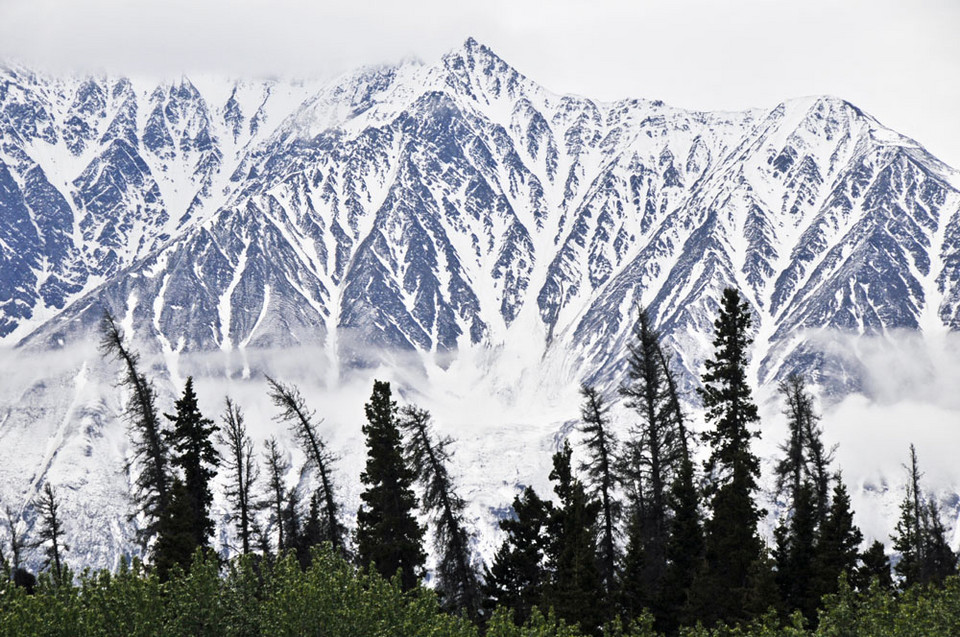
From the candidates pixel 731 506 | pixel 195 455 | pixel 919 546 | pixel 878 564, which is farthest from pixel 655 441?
pixel 195 455

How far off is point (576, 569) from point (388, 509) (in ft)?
36.7

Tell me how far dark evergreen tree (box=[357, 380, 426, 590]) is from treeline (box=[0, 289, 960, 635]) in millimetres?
97

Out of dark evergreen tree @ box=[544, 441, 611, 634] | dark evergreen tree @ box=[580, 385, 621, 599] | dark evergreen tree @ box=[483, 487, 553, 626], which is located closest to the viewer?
dark evergreen tree @ box=[544, 441, 611, 634]

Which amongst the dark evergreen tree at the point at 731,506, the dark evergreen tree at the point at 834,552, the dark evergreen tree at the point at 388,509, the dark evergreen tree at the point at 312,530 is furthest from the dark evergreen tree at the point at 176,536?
the dark evergreen tree at the point at 834,552

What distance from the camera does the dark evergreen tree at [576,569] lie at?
42.9m

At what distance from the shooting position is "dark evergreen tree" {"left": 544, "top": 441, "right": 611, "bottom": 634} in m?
42.9

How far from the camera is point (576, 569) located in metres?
43.4

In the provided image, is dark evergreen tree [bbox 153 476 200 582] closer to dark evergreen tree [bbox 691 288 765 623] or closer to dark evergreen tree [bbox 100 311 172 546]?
dark evergreen tree [bbox 100 311 172 546]

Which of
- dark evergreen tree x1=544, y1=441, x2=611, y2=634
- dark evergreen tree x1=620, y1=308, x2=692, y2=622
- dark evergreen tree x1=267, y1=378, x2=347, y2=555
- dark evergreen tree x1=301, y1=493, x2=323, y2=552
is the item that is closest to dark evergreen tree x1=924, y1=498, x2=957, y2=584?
dark evergreen tree x1=620, y1=308, x2=692, y2=622

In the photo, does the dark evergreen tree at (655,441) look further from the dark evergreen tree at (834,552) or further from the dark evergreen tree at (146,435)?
the dark evergreen tree at (146,435)

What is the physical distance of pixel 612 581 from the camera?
49000 millimetres

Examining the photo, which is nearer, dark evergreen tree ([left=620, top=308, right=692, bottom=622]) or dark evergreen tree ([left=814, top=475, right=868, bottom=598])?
dark evergreen tree ([left=814, top=475, right=868, bottom=598])

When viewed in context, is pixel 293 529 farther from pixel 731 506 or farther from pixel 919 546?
pixel 919 546

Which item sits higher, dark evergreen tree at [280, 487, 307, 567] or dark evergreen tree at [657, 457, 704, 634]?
dark evergreen tree at [280, 487, 307, 567]
